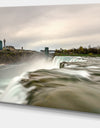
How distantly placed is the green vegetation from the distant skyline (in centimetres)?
5

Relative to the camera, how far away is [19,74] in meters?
2.72

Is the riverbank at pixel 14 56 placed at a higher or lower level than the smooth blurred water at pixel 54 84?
higher

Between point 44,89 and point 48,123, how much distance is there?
45 centimetres

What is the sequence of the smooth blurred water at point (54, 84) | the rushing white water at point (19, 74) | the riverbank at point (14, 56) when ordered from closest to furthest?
the smooth blurred water at point (54, 84), the rushing white water at point (19, 74), the riverbank at point (14, 56)

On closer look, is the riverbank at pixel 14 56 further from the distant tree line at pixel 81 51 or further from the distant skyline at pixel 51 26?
the distant tree line at pixel 81 51

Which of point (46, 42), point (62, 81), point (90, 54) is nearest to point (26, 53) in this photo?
point (46, 42)

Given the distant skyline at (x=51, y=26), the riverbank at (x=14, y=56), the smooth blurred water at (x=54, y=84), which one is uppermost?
the distant skyline at (x=51, y=26)

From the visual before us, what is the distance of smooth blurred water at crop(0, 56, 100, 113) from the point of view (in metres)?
2.35

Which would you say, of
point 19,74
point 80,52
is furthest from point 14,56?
point 80,52

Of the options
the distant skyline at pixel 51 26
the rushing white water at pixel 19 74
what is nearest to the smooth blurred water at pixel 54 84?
the rushing white water at pixel 19 74

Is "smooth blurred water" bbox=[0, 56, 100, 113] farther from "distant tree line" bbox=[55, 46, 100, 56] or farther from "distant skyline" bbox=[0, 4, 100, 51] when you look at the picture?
"distant skyline" bbox=[0, 4, 100, 51]

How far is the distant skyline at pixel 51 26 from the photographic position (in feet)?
7.79

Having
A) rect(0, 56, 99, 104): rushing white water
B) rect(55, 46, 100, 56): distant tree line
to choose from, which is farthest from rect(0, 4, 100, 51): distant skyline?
rect(0, 56, 99, 104): rushing white water

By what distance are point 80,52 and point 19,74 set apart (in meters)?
0.93
